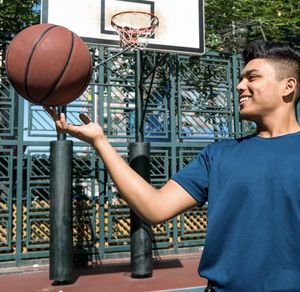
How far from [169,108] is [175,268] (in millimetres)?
3196

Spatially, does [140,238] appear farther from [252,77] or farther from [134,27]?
[252,77]

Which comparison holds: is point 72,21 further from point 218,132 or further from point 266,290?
point 266,290

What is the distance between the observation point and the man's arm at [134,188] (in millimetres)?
1759

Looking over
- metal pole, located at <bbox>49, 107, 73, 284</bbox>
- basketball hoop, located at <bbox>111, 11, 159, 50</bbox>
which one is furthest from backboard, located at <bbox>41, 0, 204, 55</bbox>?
metal pole, located at <bbox>49, 107, 73, 284</bbox>

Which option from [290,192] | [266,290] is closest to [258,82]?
[290,192]

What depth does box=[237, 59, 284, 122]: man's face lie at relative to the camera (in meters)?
1.84

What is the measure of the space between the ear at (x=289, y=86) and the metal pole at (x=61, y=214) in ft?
16.4

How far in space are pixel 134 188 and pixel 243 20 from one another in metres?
9.77

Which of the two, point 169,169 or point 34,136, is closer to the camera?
point 34,136

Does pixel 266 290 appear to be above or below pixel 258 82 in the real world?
below

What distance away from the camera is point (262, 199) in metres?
1.63

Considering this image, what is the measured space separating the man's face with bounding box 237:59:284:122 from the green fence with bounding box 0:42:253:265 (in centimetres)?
562

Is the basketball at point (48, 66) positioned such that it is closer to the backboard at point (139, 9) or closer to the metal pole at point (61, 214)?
the backboard at point (139, 9)

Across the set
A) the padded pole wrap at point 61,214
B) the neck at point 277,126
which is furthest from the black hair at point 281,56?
the padded pole wrap at point 61,214
